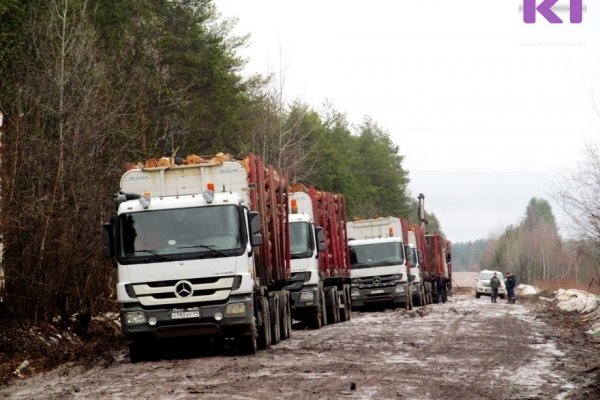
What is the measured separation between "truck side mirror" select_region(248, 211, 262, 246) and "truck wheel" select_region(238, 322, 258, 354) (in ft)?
4.41

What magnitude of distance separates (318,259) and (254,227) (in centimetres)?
959

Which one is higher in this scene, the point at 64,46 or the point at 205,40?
the point at 205,40

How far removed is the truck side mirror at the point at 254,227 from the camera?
16.5m

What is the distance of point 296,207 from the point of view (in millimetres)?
26859

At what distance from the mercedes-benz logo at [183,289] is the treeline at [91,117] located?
3.33m

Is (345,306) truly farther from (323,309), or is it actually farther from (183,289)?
(183,289)

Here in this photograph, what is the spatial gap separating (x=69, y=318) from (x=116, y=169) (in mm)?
5253

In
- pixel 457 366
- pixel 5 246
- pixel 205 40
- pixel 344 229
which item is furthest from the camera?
pixel 205 40

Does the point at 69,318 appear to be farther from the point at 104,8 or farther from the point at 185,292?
the point at 104,8

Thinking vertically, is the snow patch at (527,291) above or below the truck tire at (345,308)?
below

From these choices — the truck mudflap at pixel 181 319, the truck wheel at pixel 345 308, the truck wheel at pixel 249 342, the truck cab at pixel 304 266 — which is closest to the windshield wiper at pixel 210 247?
the truck mudflap at pixel 181 319

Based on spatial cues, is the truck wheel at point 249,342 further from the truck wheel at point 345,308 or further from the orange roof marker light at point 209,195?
the truck wheel at point 345,308

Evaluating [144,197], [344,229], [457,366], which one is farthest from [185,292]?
[344,229]

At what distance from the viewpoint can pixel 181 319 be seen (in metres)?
16.2
